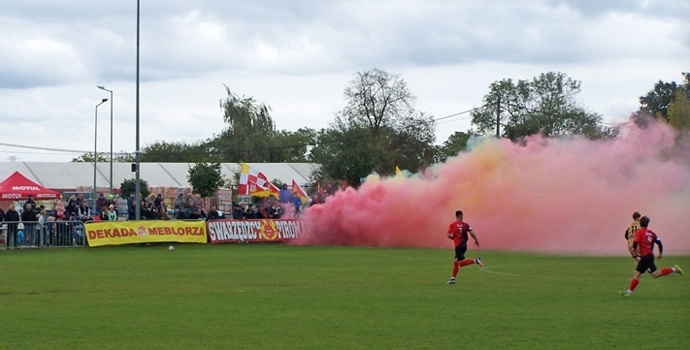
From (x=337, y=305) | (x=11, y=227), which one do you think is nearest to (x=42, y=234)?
(x=11, y=227)

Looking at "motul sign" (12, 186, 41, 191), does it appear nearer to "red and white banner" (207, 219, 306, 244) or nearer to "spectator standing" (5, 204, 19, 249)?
"spectator standing" (5, 204, 19, 249)

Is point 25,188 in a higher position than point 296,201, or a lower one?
higher

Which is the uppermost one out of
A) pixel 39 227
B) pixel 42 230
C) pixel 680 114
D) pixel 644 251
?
pixel 680 114

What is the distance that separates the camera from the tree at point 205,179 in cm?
6069

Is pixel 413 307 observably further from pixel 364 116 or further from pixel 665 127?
pixel 364 116

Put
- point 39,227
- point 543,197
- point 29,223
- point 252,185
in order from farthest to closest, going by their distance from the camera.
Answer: point 252,185
point 543,197
point 39,227
point 29,223

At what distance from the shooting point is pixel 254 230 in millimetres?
41750

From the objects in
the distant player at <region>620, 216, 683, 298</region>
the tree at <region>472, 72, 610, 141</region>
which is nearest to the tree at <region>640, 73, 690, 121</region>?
the tree at <region>472, 72, 610, 141</region>

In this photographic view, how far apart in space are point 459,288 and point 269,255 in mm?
14210

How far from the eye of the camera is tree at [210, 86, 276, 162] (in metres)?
94.2

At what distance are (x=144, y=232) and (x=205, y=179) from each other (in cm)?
2193

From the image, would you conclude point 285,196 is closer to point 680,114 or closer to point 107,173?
point 107,173

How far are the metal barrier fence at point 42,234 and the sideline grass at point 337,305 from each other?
803 cm

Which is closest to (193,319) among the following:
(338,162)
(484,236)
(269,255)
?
(269,255)
